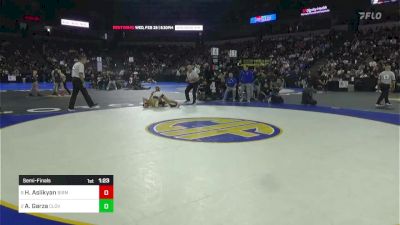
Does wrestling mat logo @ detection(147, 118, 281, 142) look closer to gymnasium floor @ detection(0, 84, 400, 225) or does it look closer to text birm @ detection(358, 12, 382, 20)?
gymnasium floor @ detection(0, 84, 400, 225)

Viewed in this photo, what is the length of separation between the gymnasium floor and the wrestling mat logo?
0.02m

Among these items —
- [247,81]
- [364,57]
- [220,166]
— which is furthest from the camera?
[364,57]

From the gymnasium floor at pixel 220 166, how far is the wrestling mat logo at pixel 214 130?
24mm

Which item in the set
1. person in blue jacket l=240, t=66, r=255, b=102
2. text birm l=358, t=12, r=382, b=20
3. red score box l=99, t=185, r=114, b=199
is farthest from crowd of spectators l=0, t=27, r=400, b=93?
red score box l=99, t=185, r=114, b=199

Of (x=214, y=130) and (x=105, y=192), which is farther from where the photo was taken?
(x=214, y=130)

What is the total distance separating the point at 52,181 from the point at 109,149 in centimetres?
232

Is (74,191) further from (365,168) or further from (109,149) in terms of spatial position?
(365,168)

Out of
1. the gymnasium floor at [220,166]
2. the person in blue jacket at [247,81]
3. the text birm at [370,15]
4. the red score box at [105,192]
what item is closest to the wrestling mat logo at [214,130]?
the gymnasium floor at [220,166]
